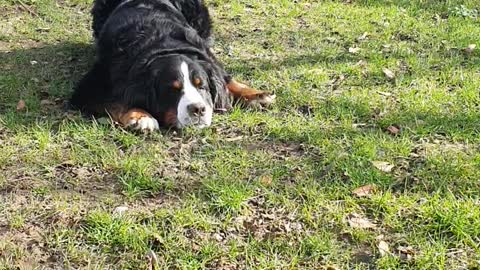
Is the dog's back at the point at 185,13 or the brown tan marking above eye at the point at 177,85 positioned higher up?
the brown tan marking above eye at the point at 177,85

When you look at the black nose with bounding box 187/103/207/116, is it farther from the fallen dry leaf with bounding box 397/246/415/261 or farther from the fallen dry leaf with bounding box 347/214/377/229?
the fallen dry leaf with bounding box 397/246/415/261

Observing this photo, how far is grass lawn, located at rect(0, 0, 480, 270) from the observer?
3076 mm

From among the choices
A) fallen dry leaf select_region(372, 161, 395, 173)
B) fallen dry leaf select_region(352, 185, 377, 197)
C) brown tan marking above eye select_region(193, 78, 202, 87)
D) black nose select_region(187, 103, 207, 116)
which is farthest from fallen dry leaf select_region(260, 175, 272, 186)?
brown tan marking above eye select_region(193, 78, 202, 87)

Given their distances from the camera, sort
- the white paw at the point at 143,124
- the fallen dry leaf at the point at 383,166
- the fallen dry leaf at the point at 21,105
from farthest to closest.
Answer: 1. the fallen dry leaf at the point at 21,105
2. the white paw at the point at 143,124
3. the fallen dry leaf at the point at 383,166

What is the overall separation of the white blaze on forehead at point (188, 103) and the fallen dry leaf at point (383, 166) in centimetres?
118

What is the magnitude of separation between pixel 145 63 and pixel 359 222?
80.8 inches

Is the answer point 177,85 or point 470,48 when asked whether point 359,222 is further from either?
point 470,48

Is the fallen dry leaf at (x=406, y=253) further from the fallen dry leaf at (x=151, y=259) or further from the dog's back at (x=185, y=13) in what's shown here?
the dog's back at (x=185, y=13)

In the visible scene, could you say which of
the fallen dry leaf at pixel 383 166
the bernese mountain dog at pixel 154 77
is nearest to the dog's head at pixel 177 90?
the bernese mountain dog at pixel 154 77

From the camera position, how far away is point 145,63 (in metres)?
4.56

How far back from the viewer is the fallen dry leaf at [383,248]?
304 cm

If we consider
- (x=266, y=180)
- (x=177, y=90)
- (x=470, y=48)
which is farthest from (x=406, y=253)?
(x=470, y=48)

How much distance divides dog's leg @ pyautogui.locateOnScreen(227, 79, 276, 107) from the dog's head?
180 millimetres

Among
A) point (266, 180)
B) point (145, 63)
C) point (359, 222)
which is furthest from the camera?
point (145, 63)
